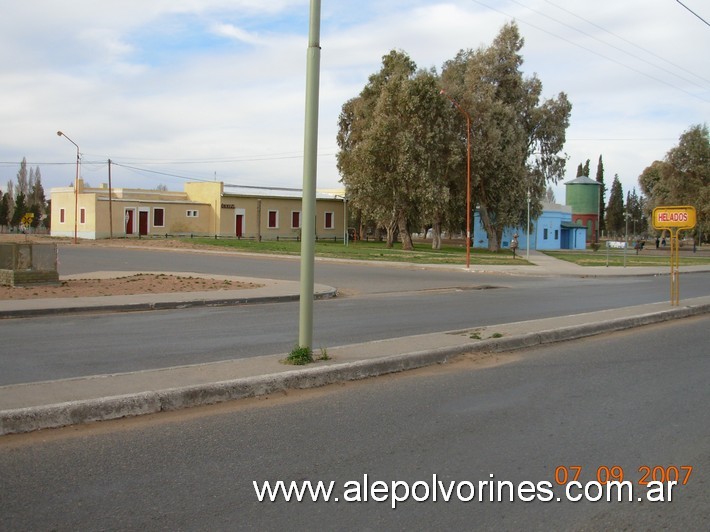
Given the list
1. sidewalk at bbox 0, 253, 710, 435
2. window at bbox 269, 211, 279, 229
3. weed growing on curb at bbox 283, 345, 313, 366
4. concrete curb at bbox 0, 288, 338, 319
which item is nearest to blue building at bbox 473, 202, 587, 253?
window at bbox 269, 211, 279, 229

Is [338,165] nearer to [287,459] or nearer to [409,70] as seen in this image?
[409,70]

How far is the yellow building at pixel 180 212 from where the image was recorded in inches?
2395

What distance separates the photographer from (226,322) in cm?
1383

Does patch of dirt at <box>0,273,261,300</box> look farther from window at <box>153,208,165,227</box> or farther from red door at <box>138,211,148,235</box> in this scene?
window at <box>153,208,165,227</box>

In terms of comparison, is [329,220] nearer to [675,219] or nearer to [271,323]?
[675,219]

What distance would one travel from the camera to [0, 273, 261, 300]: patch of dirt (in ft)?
59.4

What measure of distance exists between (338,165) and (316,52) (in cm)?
5809

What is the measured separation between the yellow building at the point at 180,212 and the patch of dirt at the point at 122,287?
126 ft

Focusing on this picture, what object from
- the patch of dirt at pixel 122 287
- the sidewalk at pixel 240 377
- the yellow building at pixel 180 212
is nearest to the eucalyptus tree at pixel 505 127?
the yellow building at pixel 180 212

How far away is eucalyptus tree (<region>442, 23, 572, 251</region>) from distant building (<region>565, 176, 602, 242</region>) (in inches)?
1151

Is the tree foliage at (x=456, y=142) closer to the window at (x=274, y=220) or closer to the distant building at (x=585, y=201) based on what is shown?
the window at (x=274, y=220)

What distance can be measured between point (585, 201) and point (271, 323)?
80.6 m
